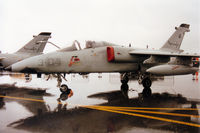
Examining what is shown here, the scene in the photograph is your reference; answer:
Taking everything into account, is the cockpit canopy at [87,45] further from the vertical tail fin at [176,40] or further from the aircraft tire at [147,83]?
the vertical tail fin at [176,40]

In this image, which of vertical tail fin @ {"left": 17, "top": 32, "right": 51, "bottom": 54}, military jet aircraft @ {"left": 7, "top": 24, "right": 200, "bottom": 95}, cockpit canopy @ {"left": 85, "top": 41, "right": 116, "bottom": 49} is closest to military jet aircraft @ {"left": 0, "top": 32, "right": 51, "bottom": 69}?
vertical tail fin @ {"left": 17, "top": 32, "right": 51, "bottom": 54}

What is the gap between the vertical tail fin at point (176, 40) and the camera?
11.2 meters

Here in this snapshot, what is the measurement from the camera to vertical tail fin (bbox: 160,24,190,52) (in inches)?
440

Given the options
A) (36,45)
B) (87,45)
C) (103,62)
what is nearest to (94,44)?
(87,45)

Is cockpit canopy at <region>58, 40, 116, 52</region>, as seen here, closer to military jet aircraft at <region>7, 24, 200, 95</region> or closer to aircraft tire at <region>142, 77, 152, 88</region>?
military jet aircraft at <region>7, 24, 200, 95</region>

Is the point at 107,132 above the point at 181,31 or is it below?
below

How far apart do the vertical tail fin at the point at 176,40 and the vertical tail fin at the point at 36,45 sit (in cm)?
1038

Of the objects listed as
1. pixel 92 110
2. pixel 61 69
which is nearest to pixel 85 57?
pixel 61 69

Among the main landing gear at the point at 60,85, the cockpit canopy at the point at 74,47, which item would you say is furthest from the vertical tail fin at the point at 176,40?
the main landing gear at the point at 60,85

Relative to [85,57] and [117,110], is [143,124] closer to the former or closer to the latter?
[117,110]

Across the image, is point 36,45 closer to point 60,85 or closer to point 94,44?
point 60,85

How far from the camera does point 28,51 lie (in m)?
14.0

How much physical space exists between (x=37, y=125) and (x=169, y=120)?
9.76ft

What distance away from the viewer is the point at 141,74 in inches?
353
